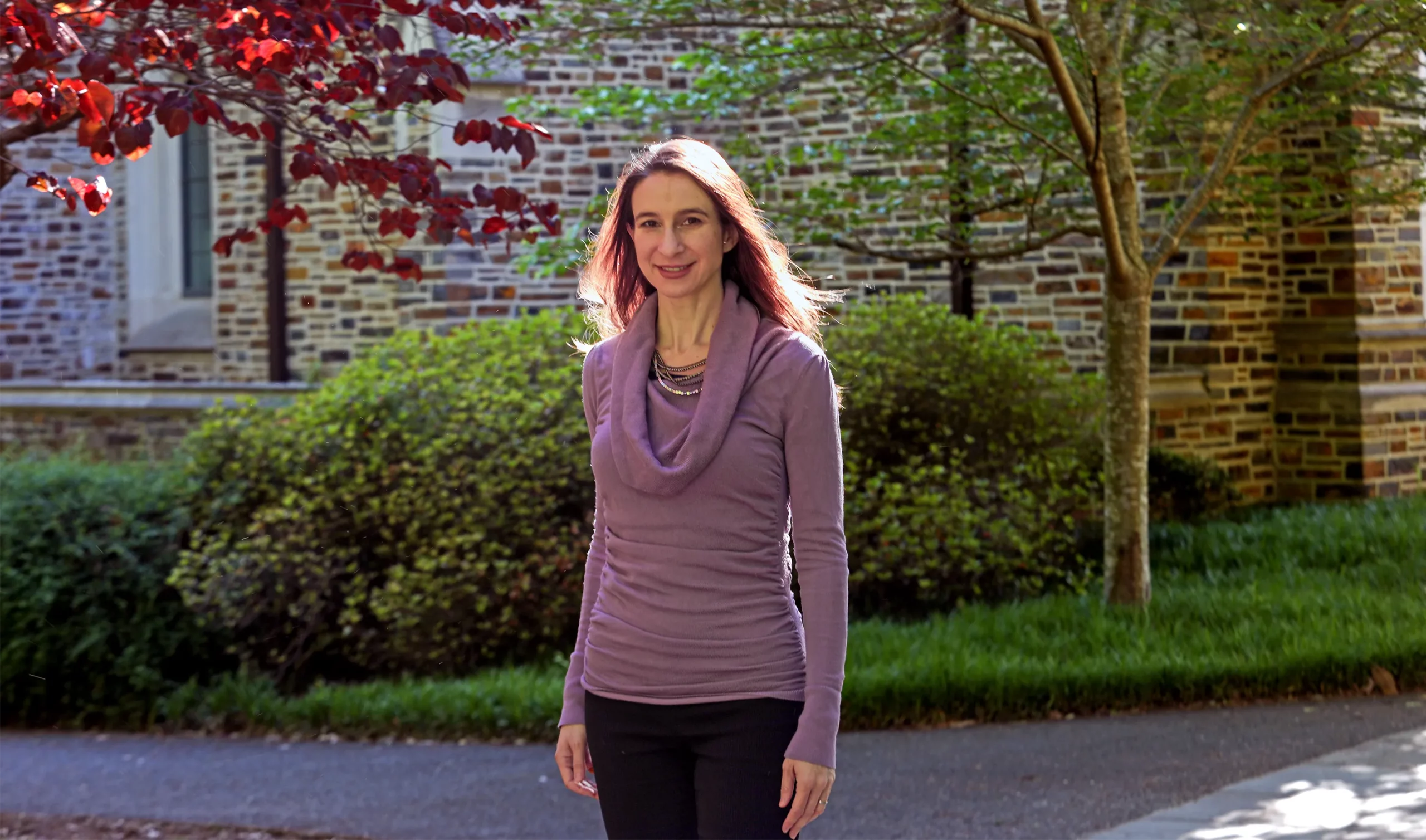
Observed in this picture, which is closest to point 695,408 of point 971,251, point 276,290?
point 971,251

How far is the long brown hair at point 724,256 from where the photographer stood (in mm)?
2430

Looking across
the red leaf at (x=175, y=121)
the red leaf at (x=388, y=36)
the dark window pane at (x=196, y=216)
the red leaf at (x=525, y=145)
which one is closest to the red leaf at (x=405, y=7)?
the red leaf at (x=388, y=36)

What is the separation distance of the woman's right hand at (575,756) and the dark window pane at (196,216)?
14.6 metres

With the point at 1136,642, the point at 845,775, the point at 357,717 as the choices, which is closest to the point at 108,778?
the point at 357,717

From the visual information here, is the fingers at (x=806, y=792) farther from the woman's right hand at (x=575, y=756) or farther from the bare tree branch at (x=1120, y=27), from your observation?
the bare tree branch at (x=1120, y=27)

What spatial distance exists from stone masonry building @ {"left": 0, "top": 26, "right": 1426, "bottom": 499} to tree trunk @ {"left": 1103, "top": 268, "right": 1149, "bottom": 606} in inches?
96.1

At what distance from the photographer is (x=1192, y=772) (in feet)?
17.2

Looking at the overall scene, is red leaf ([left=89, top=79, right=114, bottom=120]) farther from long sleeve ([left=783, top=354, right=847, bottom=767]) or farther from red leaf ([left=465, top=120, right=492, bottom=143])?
long sleeve ([left=783, top=354, right=847, bottom=767])

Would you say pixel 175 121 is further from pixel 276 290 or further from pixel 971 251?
pixel 276 290

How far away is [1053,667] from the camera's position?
21.5ft

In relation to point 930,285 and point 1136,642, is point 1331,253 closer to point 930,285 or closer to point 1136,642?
point 930,285

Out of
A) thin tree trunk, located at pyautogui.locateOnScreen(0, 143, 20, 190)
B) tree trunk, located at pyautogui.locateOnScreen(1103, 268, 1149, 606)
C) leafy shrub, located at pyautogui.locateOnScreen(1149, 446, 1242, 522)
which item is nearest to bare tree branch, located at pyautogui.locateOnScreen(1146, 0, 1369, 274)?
tree trunk, located at pyautogui.locateOnScreen(1103, 268, 1149, 606)

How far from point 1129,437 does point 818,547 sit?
5.81 metres

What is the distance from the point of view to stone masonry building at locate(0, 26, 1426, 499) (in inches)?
454
